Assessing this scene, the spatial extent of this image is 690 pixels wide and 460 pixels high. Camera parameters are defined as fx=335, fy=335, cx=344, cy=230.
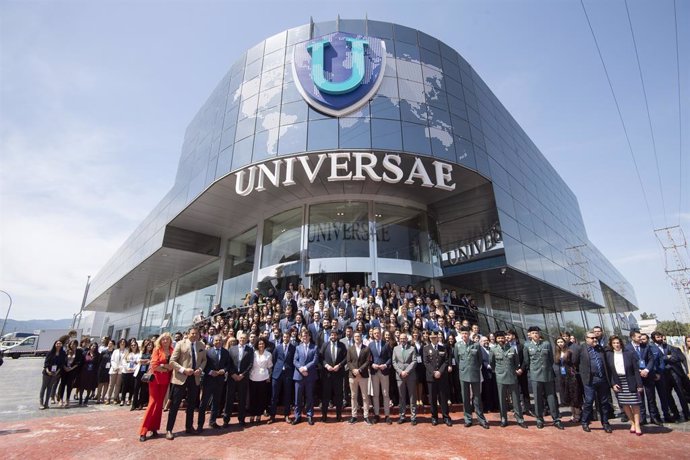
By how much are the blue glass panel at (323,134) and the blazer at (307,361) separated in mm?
9093

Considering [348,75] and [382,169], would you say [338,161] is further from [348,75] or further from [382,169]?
[348,75]

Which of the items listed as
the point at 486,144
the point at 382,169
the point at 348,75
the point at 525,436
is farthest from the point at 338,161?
the point at 525,436

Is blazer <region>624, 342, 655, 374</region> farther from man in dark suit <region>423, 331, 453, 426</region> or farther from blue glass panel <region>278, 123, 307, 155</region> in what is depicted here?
blue glass panel <region>278, 123, 307, 155</region>

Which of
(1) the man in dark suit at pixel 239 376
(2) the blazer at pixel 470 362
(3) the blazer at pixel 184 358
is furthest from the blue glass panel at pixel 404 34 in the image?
(3) the blazer at pixel 184 358

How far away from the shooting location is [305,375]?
732 centimetres

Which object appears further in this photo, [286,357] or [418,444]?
[286,357]

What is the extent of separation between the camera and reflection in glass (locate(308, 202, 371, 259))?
16.4 meters

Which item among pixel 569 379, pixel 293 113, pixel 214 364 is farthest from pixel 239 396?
pixel 293 113

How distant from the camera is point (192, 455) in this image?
523cm

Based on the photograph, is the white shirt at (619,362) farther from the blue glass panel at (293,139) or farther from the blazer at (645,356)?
the blue glass panel at (293,139)

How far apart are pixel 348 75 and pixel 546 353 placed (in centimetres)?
1331

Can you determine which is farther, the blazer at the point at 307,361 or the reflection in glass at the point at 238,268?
the reflection in glass at the point at 238,268

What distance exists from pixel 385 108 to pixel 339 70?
2.91m

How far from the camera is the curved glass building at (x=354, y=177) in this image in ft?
48.9
